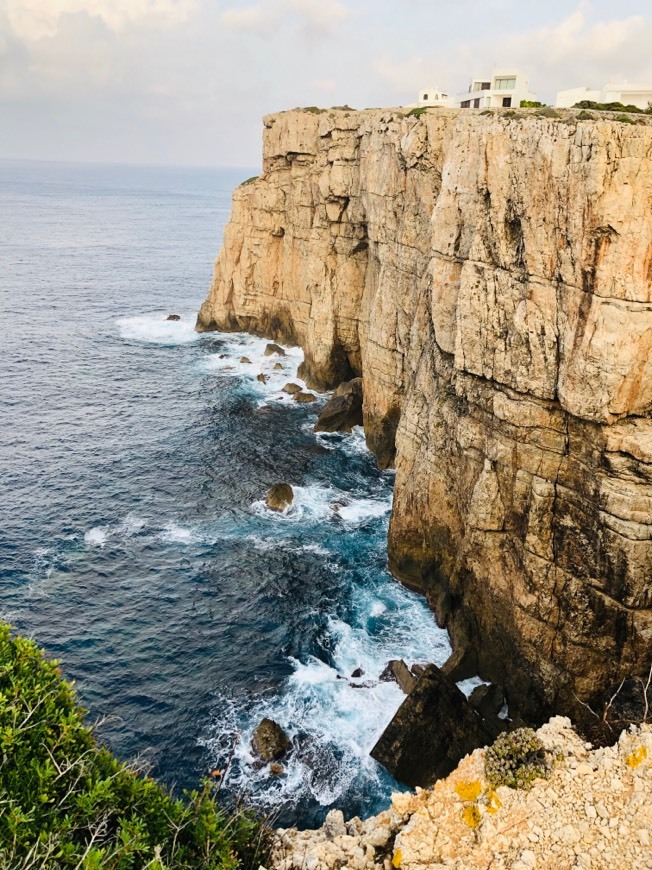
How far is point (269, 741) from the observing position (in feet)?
112

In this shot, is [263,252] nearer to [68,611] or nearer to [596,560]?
[68,611]

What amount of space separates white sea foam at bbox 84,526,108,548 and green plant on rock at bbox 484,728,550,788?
3706cm

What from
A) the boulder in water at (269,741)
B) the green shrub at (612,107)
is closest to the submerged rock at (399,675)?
the boulder in water at (269,741)

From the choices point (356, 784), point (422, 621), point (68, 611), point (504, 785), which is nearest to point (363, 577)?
point (422, 621)

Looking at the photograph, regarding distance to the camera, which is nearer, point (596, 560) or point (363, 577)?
point (596, 560)

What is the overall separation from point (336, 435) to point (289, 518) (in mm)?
15552

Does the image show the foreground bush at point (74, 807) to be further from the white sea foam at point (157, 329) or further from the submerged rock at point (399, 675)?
the white sea foam at point (157, 329)

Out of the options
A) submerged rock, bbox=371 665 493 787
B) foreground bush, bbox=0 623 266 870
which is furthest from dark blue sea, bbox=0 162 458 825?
foreground bush, bbox=0 623 266 870

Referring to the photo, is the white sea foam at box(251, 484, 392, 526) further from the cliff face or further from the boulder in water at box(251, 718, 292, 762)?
the boulder in water at box(251, 718, 292, 762)

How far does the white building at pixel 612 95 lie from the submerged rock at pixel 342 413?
31468 mm

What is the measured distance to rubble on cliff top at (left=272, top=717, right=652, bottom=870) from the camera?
55.7ft

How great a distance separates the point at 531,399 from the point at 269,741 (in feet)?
72.5

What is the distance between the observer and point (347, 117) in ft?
221

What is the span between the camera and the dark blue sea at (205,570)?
Answer: 35.4 metres
